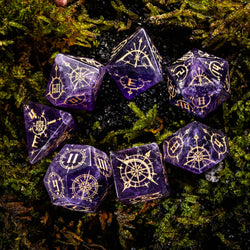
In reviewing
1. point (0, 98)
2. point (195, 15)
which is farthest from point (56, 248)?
point (195, 15)

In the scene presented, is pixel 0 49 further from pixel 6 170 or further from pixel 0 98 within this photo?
pixel 6 170

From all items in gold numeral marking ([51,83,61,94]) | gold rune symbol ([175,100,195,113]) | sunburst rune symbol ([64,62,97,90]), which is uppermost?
sunburst rune symbol ([64,62,97,90])

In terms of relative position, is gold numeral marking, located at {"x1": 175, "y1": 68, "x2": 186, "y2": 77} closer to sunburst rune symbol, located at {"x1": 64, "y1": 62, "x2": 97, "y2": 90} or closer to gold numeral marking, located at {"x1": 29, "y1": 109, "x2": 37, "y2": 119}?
sunburst rune symbol, located at {"x1": 64, "y1": 62, "x2": 97, "y2": 90}

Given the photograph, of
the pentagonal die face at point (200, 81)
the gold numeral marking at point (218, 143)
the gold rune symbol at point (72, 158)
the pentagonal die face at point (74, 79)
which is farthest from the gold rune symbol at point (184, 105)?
the gold rune symbol at point (72, 158)

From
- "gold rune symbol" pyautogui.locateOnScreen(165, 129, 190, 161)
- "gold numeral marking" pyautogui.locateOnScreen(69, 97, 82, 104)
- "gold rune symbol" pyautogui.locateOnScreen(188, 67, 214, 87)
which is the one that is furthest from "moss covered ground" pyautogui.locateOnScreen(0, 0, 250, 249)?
"gold rune symbol" pyautogui.locateOnScreen(188, 67, 214, 87)

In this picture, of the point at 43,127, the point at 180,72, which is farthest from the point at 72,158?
the point at 180,72

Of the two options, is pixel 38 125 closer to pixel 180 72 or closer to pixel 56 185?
pixel 56 185
